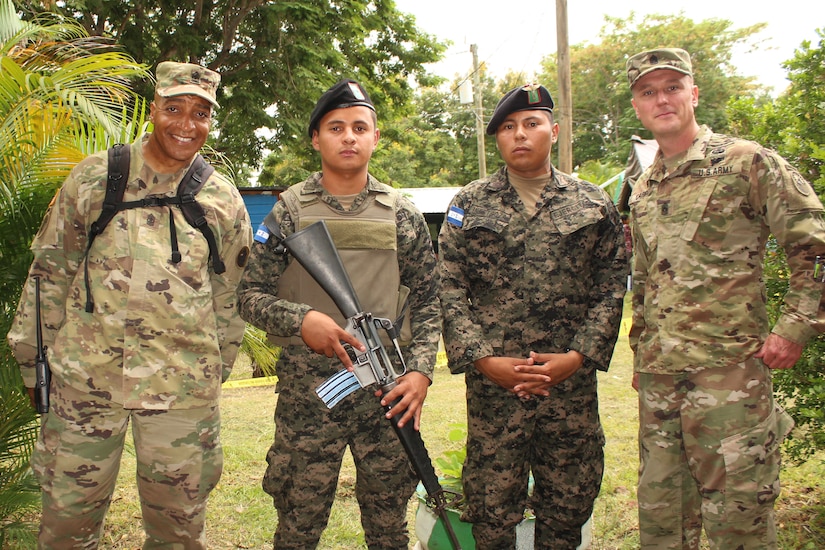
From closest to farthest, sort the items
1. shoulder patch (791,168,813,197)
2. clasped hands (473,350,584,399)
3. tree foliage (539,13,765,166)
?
shoulder patch (791,168,813,197) < clasped hands (473,350,584,399) < tree foliage (539,13,765,166)

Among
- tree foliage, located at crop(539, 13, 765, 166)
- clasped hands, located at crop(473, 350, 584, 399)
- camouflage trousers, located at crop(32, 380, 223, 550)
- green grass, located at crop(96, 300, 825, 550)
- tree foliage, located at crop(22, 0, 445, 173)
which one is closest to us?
camouflage trousers, located at crop(32, 380, 223, 550)

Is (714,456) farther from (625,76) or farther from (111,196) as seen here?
(625,76)

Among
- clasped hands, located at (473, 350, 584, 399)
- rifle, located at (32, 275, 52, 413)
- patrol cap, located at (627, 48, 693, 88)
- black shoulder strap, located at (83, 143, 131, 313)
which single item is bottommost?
clasped hands, located at (473, 350, 584, 399)

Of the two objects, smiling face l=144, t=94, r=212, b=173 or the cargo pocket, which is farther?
smiling face l=144, t=94, r=212, b=173

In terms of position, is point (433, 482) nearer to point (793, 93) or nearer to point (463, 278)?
point (463, 278)

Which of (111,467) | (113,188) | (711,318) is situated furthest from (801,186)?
(111,467)

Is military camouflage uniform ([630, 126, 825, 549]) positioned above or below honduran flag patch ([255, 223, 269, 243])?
below

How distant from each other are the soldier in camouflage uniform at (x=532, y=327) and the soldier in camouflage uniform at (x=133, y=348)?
1047mm

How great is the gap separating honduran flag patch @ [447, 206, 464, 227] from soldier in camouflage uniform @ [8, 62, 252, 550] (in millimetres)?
996

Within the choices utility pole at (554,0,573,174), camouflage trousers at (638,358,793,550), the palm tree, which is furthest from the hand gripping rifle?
utility pole at (554,0,573,174)

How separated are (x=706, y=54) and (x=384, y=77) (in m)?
18.9

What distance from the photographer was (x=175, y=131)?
2492 mm

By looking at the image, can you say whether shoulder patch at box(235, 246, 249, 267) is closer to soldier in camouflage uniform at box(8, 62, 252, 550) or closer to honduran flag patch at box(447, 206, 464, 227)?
soldier in camouflage uniform at box(8, 62, 252, 550)

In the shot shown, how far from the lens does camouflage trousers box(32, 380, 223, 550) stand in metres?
2.34
